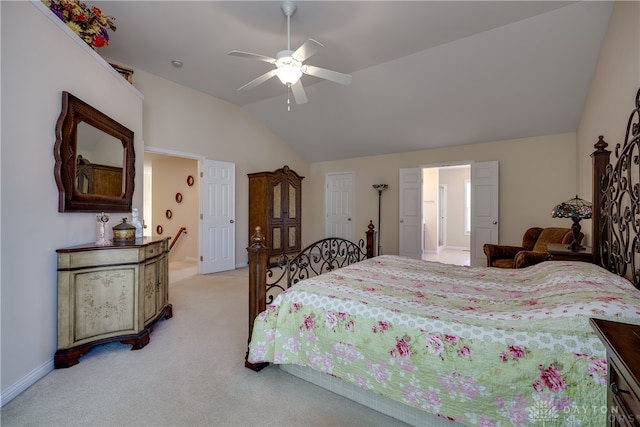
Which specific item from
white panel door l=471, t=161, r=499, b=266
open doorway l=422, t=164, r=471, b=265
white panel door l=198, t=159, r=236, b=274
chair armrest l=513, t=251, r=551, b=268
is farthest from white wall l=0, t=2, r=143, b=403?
open doorway l=422, t=164, r=471, b=265

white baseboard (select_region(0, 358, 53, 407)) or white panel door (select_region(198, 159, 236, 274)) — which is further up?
white panel door (select_region(198, 159, 236, 274))

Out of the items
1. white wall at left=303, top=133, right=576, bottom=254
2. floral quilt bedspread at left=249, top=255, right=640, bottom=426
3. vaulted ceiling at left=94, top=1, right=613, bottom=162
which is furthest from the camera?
white wall at left=303, top=133, right=576, bottom=254

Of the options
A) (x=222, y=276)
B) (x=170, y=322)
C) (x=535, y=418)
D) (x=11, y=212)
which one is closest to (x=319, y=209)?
(x=222, y=276)

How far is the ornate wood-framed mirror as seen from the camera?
2186mm

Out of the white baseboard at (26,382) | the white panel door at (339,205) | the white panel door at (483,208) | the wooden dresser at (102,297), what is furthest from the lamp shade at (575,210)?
the white panel door at (339,205)

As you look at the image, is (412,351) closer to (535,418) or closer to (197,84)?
(535,418)

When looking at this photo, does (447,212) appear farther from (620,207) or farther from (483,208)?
(620,207)

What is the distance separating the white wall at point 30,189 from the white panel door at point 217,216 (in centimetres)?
273

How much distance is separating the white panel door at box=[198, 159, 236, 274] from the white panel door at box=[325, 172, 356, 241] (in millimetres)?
2536

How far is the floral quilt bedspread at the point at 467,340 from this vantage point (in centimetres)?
112

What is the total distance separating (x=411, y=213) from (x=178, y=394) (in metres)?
5.31

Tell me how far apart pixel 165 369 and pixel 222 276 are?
9.54 ft

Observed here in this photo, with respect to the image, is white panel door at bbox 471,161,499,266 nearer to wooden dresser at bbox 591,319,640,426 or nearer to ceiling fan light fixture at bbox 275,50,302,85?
ceiling fan light fixture at bbox 275,50,302,85

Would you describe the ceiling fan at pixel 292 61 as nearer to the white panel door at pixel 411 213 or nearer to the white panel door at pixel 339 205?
the white panel door at pixel 411 213
